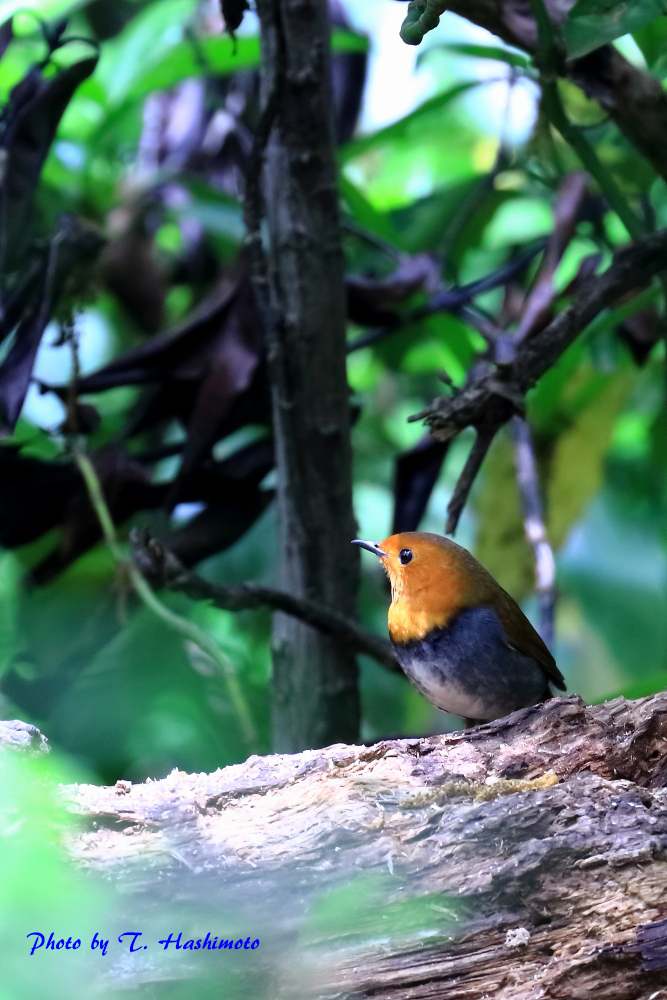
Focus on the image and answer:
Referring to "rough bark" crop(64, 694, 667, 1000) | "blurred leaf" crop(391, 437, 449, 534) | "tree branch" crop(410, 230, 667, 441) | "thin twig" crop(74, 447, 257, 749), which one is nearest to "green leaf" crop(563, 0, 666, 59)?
"tree branch" crop(410, 230, 667, 441)

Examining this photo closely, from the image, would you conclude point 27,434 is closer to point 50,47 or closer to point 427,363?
point 50,47

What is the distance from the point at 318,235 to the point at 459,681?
2.92 ft

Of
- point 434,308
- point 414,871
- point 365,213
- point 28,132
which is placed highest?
point 365,213

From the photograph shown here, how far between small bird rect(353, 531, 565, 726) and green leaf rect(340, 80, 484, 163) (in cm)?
126

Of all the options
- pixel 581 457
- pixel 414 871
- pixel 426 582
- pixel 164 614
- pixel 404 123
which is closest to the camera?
pixel 414 871

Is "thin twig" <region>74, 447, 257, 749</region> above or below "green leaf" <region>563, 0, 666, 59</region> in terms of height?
below

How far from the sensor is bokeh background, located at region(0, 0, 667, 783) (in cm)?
190

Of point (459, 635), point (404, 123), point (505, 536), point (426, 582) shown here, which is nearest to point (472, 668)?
point (459, 635)

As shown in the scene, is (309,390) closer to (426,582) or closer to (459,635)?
(426,582)

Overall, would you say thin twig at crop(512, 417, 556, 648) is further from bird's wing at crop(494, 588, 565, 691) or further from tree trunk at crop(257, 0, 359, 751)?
tree trunk at crop(257, 0, 359, 751)

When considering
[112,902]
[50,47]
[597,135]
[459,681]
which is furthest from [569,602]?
[112,902]

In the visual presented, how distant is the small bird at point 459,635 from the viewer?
1602 millimetres

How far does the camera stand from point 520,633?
1632 millimetres

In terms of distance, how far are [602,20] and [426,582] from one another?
969 mm
